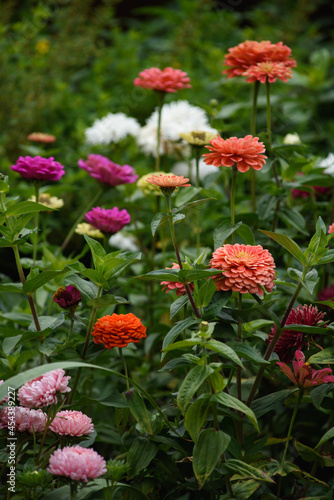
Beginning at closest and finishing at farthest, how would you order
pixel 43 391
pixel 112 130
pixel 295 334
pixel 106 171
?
pixel 43 391 → pixel 295 334 → pixel 106 171 → pixel 112 130

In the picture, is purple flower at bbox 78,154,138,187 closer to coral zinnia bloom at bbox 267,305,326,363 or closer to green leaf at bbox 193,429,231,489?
coral zinnia bloom at bbox 267,305,326,363

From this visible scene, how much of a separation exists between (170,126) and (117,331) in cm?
86

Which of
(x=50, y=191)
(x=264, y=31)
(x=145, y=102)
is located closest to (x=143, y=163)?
(x=145, y=102)

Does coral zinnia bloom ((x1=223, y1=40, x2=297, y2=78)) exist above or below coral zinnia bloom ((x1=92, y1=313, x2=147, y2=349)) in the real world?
above

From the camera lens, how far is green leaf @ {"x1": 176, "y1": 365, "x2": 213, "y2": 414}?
712mm

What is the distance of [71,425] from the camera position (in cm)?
77

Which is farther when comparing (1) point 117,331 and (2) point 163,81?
(2) point 163,81

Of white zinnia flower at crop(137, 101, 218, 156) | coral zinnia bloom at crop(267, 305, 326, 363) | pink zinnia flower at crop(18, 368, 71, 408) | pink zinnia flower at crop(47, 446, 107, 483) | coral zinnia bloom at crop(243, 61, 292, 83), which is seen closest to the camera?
pink zinnia flower at crop(47, 446, 107, 483)

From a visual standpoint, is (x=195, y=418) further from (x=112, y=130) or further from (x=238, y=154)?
(x=112, y=130)

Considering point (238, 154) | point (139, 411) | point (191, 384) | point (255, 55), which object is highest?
point (255, 55)

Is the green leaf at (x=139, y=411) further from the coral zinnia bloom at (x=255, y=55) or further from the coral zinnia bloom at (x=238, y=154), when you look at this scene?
the coral zinnia bloom at (x=255, y=55)

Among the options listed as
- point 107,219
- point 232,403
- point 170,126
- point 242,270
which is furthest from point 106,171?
point 232,403

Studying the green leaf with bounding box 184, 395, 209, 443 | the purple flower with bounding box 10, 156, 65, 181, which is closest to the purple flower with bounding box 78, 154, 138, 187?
the purple flower with bounding box 10, 156, 65, 181

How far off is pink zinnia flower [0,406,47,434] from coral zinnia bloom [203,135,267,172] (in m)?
0.47
